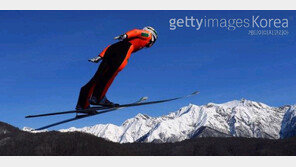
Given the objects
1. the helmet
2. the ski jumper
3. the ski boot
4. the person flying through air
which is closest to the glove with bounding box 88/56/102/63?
the person flying through air

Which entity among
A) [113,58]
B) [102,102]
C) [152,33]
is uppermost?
[152,33]

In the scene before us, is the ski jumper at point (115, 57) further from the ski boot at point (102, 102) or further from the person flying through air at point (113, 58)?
the ski boot at point (102, 102)

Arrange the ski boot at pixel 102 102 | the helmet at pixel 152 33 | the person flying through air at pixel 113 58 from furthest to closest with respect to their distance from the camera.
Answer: the ski boot at pixel 102 102
the helmet at pixel 152 33
the person flying through air at pixel 113 58

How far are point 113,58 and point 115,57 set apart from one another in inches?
3.4

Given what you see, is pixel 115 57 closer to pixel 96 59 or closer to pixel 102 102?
pixel 96 59

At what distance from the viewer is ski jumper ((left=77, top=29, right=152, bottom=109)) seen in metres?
10.9

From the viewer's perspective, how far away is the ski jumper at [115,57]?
10.9 m

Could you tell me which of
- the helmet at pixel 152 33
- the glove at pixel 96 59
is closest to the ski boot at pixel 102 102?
the glove at pixel 96 59

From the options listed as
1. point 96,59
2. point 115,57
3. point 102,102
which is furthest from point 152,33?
point 102,102

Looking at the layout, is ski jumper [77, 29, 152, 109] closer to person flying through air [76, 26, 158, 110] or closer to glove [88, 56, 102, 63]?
person flying through air [76, 26, 158, 110]

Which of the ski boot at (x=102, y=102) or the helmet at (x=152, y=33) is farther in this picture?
the ski boot at (x=102, y=102)

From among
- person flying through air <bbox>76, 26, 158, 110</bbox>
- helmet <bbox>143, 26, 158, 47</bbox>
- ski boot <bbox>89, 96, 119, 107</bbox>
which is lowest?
ski boot <bbox>89, 96, 119, 107</bbox>

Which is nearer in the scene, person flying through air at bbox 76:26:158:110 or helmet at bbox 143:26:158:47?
person flying through air at bbox 76:26:158:110

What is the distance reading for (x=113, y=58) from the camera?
11062mm
